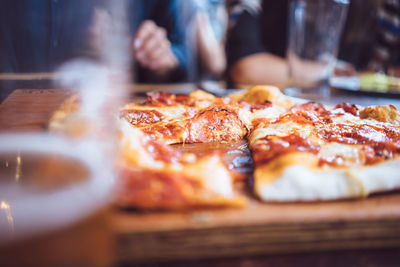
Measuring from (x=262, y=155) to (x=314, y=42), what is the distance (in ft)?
7.03

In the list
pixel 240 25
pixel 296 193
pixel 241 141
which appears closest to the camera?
pixel 296 193

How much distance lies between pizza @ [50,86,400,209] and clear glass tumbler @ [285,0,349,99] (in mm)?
1136

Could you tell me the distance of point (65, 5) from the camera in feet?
3.94

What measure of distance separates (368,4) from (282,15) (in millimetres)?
1933

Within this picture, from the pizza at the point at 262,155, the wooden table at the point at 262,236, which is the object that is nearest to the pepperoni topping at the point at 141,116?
the pizza at the point at 262,155

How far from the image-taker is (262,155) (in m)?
0.87

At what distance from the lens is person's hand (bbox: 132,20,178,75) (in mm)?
2713

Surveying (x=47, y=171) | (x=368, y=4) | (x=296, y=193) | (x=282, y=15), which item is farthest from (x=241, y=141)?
(x=368, y=4)

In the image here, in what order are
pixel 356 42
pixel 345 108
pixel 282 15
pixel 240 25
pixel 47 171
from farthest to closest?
pixel 356 42 → pixel 282 15 → pixel 240 25 → pixel 345 108 → pixel 47 171

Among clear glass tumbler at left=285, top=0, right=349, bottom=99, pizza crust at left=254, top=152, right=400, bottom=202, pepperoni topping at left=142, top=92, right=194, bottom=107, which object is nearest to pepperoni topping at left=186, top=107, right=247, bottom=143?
pepperoni topping at left=142, top=92, right=194, bottom=107

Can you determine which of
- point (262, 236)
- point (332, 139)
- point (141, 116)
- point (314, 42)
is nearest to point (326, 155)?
point (332, 139)

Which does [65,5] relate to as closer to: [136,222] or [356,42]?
[136,222]

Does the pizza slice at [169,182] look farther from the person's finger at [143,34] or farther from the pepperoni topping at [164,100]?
the person's finger at [143,34]

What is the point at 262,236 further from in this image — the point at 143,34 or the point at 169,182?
the point at 143,34
